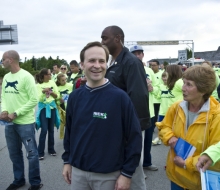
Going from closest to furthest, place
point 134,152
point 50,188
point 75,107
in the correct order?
point 134,152 → point 75,107 → point 50,188

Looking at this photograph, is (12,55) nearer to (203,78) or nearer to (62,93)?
(203,78)

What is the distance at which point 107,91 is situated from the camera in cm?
204

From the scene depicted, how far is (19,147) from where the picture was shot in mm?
3959

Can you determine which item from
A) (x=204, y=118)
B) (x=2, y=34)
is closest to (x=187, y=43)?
(x=2, y=34)

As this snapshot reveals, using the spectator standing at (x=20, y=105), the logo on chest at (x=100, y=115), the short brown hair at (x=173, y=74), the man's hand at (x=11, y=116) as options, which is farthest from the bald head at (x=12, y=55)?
the short brown hair at (x=173, y=74)

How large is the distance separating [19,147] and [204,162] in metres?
2.93

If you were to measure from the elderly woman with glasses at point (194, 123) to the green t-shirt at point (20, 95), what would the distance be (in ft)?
7.00

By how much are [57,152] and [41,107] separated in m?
1.12

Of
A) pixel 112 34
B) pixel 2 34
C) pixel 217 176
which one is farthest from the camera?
pixel 2 34

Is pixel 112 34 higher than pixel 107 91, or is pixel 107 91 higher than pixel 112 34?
pixel 112 34

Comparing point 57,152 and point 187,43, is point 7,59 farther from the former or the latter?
point 187,43

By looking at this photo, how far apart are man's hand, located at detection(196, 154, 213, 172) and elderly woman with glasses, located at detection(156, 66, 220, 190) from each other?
153 mm

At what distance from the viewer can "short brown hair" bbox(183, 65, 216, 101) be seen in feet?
7.08

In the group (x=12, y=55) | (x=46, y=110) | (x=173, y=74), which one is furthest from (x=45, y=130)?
(x=173, y=74)
